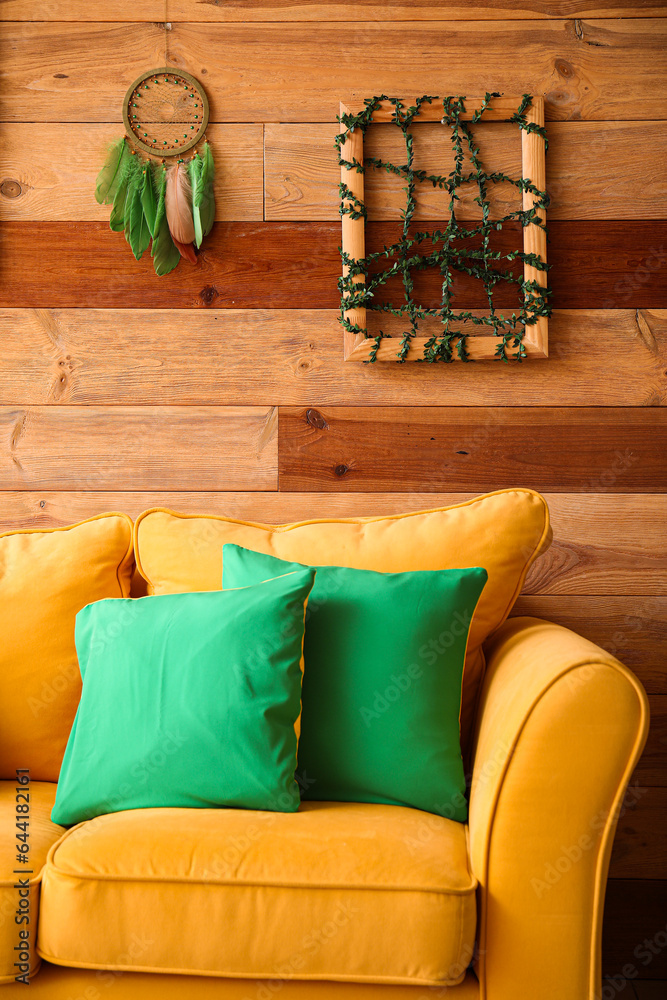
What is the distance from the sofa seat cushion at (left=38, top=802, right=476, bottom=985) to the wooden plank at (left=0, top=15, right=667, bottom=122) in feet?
5.40

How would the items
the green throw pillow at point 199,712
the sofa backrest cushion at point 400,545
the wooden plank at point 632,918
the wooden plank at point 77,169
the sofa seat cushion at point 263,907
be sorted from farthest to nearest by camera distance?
the wooden plank at point 77,169 → the wooden plank at point 632,918 → the sofa backrest cushion at point 400,545 → the green throw pillow at point 199,712 → the sofa seat cushion at point 263,907

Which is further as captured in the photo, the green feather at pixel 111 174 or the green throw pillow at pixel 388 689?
the green feather at pixel 111 174

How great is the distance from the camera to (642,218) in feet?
5.76

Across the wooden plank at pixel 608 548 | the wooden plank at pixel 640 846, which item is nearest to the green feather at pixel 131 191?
the wooden plank at pixel 608 548

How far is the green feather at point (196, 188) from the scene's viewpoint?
1718 millimetres

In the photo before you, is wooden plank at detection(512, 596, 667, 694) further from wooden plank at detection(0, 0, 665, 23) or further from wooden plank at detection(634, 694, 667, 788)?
wooden plank at detection(0, 0, 665, 23)

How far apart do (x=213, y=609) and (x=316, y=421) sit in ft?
2.35

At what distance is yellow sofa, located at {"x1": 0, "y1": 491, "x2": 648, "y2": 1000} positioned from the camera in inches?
37.2

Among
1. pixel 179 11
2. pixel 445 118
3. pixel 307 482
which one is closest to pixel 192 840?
pixel 307 482

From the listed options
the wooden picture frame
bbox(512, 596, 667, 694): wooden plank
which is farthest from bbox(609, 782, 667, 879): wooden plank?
the wooden picture frame

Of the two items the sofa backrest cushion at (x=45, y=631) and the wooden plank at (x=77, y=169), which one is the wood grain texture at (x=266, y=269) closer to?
the wooden plank at (x=77, y=169)

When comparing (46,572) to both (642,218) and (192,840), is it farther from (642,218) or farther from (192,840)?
(642,218)

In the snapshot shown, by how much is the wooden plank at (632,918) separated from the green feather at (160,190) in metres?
1.92

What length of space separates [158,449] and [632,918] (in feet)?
5.26
